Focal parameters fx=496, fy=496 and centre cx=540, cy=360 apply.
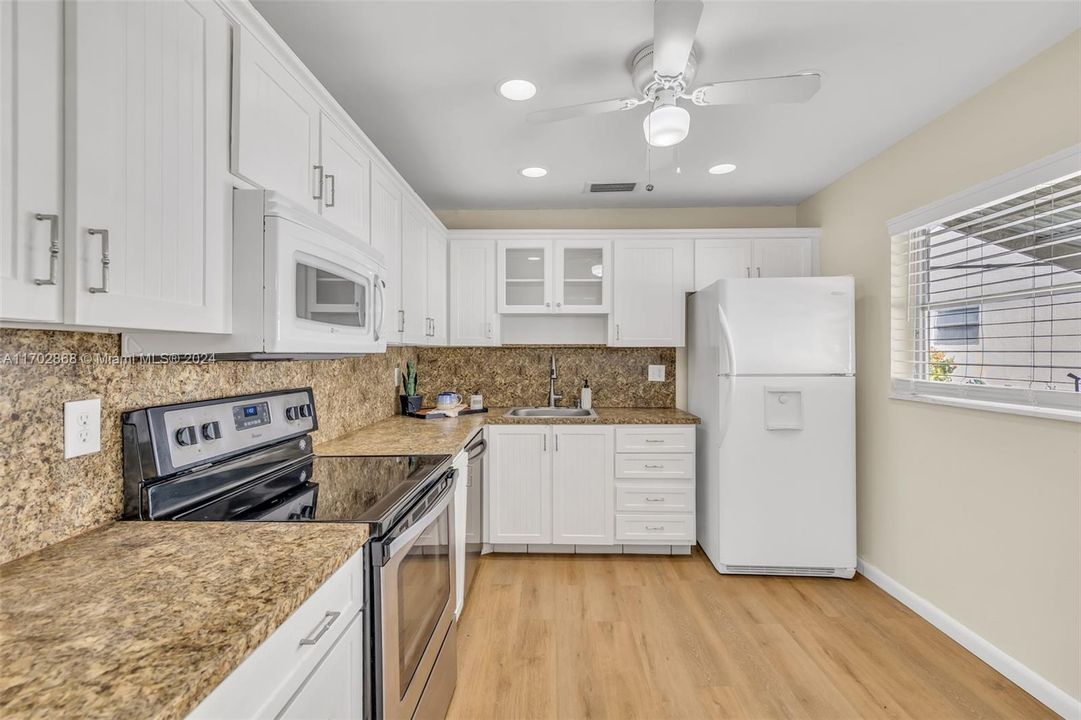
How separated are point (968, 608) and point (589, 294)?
8.26 feet

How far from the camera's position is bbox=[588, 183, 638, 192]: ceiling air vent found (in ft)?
10.4

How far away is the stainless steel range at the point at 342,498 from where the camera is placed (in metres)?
1.21

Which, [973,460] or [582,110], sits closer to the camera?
[582,110]

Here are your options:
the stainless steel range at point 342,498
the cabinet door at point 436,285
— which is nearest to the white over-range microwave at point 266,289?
the stainless steel range at point 342,498

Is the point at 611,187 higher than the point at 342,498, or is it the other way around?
the point at 611,187

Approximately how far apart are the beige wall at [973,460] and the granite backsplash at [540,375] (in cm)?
133

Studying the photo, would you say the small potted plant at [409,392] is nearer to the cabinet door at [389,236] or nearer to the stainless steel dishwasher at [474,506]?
the stainless steel dishwasher at [474,506]

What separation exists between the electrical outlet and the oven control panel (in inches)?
4.3

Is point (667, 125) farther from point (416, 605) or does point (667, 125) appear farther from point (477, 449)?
point (477, 449)

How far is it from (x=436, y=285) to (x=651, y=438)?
5.45ft

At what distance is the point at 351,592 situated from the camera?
1.10 m

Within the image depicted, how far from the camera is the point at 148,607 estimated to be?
0.78 meters

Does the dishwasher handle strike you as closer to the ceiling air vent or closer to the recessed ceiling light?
the recessed ceiling light

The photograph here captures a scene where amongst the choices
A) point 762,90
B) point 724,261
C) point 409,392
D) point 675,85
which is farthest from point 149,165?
point 724,261
